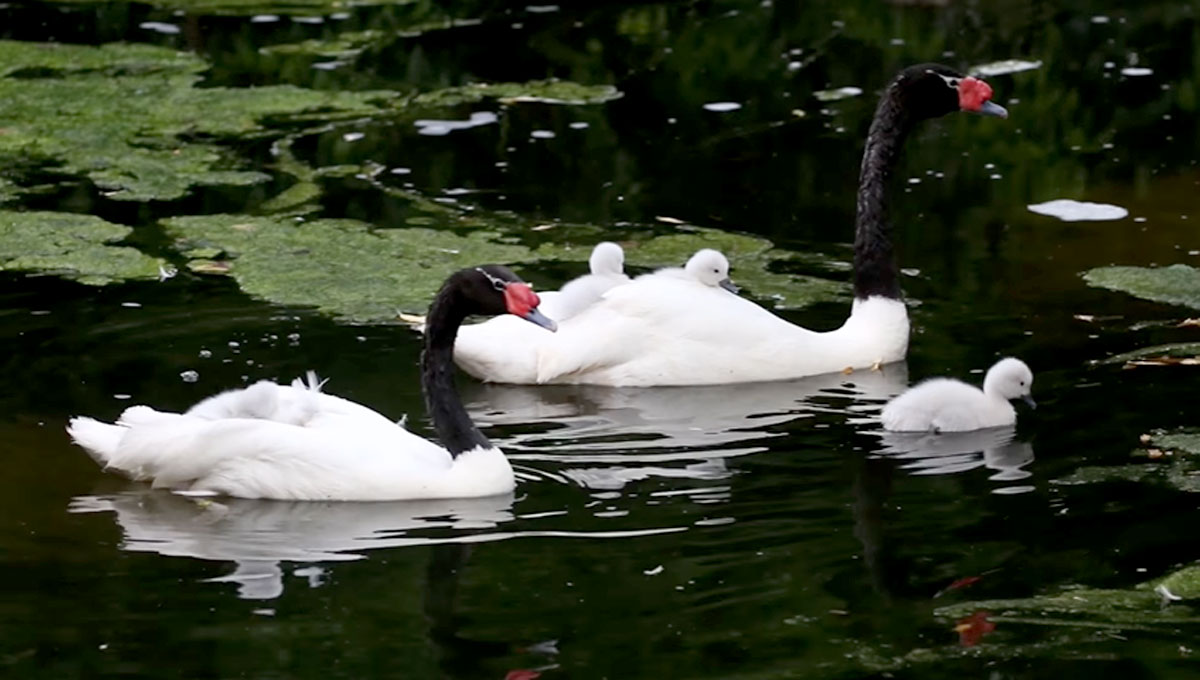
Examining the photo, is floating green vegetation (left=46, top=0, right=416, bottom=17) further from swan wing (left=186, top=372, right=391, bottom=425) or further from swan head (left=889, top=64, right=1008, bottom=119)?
swan wing (left=186, top=372, right=391, bottom=425)

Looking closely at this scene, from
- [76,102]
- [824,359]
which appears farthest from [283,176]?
[824,359]

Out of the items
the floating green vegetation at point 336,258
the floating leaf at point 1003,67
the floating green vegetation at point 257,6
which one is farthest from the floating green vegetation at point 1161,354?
the floating green vegetation at point 257,6

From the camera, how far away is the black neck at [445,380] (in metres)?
7.40

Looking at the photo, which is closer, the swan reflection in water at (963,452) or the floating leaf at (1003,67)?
the swan reflection in water at (963,452)

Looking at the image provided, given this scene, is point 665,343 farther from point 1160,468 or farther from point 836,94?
point 836,94

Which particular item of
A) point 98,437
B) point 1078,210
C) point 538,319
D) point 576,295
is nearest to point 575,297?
point 576,295

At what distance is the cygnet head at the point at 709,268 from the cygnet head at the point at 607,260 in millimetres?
331

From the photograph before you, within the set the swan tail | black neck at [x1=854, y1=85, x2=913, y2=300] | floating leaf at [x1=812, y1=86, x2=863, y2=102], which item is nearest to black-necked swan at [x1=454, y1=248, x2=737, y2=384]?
black neck at [x1=854, y1=85, x2=913, y2=300]

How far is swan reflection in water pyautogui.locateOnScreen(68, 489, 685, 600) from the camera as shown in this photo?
675cm

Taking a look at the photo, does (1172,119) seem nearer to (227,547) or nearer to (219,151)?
(219,151)

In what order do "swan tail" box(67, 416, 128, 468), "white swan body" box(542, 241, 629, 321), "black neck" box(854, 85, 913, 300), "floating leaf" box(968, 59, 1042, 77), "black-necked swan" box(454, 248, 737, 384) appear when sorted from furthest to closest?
"floating leaf" box(968, 59, 1042, 77) < "black neck" box(854, 85, 913, 300) < "white swan body" box(542, 241, 629, 321) < "black-necked swan" box(454, 248, 737, 384) < "swan tail" box(67, 416, 128, 468)

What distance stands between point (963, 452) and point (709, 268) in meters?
1.77

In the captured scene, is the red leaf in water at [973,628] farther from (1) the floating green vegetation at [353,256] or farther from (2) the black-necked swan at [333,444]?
(1) the floating green vegetation at [353,256]

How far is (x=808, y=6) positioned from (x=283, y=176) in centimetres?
739
